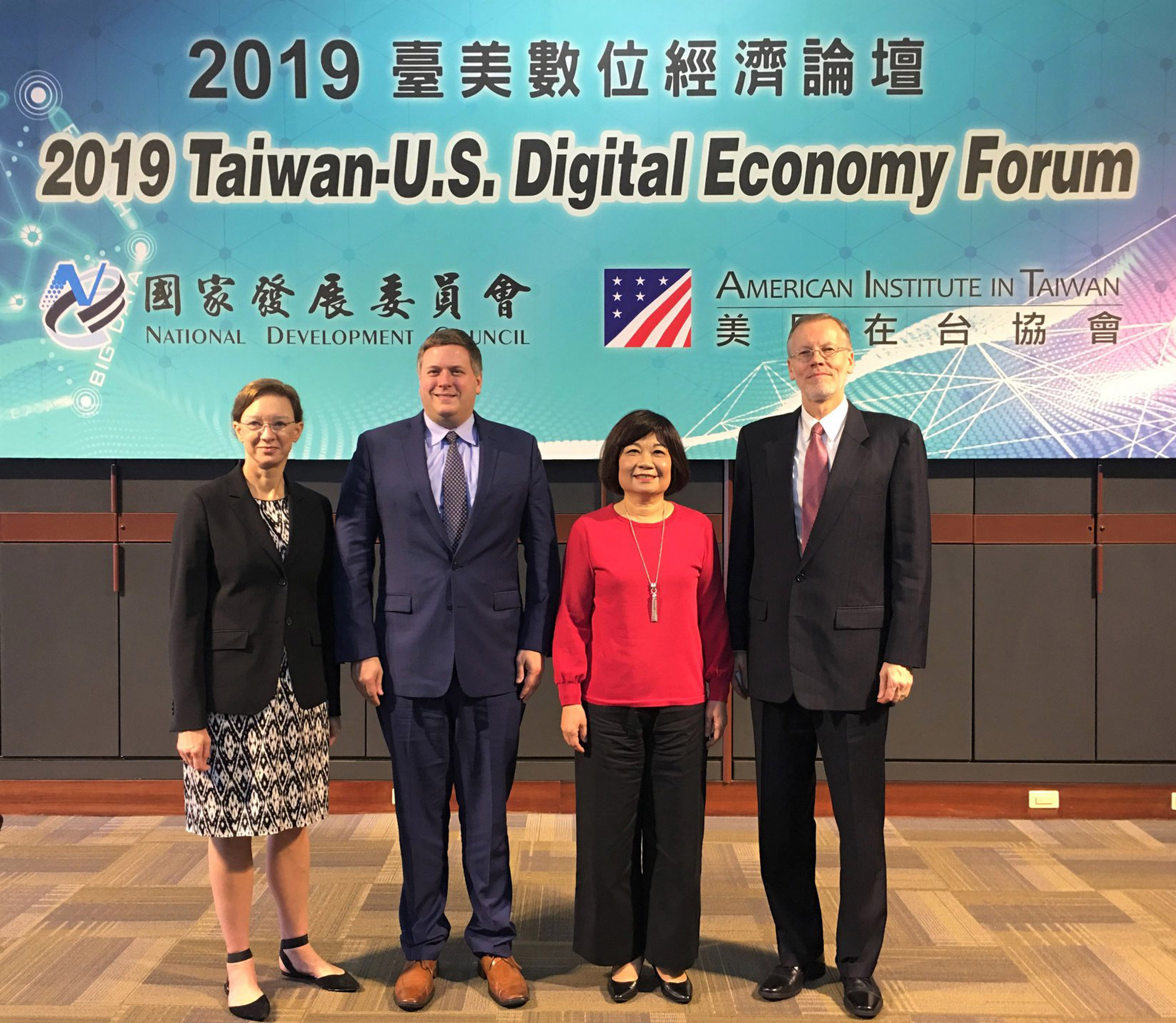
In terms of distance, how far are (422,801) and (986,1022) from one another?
1497mm

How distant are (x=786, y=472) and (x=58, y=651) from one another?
3.14m

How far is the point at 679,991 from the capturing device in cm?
245

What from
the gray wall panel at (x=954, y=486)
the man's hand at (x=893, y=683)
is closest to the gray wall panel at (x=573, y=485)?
the gray wall panel at (x=954, y=486)

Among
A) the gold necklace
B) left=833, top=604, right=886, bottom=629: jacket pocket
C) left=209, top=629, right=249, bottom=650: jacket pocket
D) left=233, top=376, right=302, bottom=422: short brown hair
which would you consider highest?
left=233, top=376, right=302, bottom=422: short brown hair

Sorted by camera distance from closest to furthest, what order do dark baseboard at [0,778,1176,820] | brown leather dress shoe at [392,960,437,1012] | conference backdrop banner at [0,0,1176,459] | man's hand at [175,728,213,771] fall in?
1. man's hand at [175,728,213,771]
2. brown leather dress shoe at [392,960,437,1012]
3. conference backdrop banner at [0,0,1176,459]
4. dark baseboard at [0,778,1176,820]

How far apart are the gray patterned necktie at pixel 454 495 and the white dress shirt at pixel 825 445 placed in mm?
852

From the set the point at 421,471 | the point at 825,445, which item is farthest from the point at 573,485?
the point at 825,445

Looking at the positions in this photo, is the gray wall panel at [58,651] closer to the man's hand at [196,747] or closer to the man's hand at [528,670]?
the man's hand at [196,747]

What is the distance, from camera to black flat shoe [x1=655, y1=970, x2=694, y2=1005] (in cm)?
245

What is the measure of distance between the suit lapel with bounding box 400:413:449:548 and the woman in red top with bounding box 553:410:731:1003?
0.35m

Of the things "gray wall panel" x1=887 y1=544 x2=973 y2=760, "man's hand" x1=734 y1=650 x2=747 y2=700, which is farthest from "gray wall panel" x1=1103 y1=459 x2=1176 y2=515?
"man's hand" x1=734 y1=650 x2=747 y2=700

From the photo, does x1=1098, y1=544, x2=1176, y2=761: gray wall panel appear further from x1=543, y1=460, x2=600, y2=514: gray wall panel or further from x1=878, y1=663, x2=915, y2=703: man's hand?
x1=543, y1=460, x2=600, y2=514: gray wall panel

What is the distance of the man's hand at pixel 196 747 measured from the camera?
7.59ft

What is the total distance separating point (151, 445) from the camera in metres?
3.88
